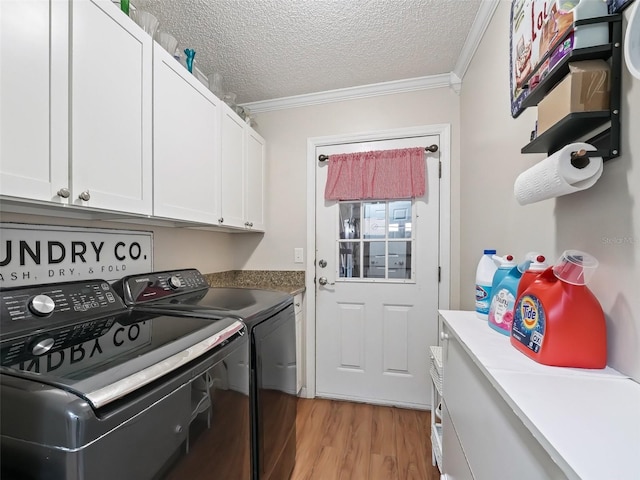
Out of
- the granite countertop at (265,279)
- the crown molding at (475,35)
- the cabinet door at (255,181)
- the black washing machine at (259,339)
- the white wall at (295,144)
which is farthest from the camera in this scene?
the granite countertop at (265,279)

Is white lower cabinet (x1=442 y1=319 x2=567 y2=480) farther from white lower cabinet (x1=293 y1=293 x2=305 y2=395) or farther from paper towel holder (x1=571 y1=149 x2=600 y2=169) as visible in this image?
white lower cabinet (x1=293 y1=293 x2=305 y2=395)

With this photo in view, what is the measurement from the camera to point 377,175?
2148mm

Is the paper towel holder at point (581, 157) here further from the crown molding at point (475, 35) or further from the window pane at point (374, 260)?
the window pane at point (374, 260)

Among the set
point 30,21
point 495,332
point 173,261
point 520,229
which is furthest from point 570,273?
point 173,261

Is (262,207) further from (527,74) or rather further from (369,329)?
(527,74)

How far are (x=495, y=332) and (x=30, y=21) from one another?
1.65 m

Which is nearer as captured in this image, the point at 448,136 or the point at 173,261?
the point at 173,261

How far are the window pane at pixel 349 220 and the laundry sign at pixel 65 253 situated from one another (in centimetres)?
140

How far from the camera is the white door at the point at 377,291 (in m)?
2.11

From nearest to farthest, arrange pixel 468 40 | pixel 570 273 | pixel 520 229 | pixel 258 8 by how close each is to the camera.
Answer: pixel 570 273, pixel 520 229, pixel 258 8, pixel 468 40

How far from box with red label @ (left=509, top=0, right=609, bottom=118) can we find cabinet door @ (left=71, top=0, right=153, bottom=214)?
141 cm

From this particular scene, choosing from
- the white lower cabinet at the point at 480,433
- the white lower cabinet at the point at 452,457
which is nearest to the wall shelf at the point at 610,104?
the white lower cabinet at the point at 480,433

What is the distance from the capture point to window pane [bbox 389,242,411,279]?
7.07 ft

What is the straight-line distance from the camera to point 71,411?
481 mm
